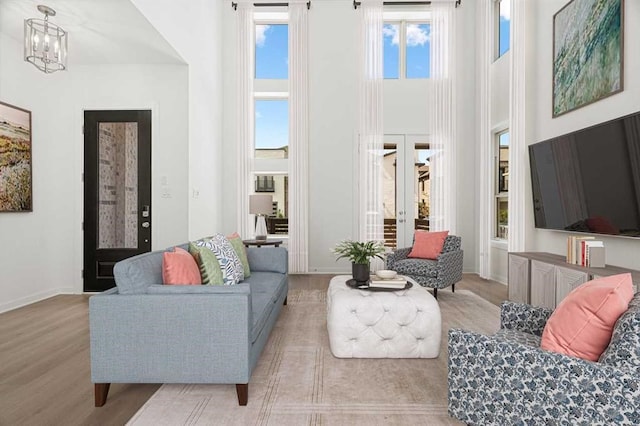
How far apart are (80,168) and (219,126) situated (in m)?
2.17

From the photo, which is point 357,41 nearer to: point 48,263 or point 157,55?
point 157,55

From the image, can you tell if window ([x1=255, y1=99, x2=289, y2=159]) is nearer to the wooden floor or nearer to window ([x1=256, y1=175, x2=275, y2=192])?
window ([x1=256, y1=175, x2=275, y2=192])

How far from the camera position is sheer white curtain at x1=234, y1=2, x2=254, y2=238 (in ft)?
20.6

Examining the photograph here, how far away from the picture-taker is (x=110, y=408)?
208 centimetres

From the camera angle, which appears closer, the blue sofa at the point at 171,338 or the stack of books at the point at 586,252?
the blue sofa at the point at 171,338

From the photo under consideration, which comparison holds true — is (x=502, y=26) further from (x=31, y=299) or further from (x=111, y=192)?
(x=31, y=299)

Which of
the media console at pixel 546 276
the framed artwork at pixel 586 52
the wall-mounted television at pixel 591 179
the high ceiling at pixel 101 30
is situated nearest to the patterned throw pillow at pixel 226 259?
the high ceiling at pixel 101 30

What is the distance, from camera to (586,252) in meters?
3.28

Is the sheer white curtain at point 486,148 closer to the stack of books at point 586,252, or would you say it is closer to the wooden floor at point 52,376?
the stack of books at point 586,252

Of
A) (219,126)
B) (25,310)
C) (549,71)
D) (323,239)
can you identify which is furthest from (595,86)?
(25,310)

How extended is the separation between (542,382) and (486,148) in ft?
16.1

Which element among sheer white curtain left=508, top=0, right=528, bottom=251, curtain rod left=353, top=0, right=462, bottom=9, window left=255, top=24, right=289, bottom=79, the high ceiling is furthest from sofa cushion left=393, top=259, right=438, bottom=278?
curtain rod left=353, top=0, right=462, bottom=9

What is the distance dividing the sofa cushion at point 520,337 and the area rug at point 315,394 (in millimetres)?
529

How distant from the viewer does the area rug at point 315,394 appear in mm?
1963
